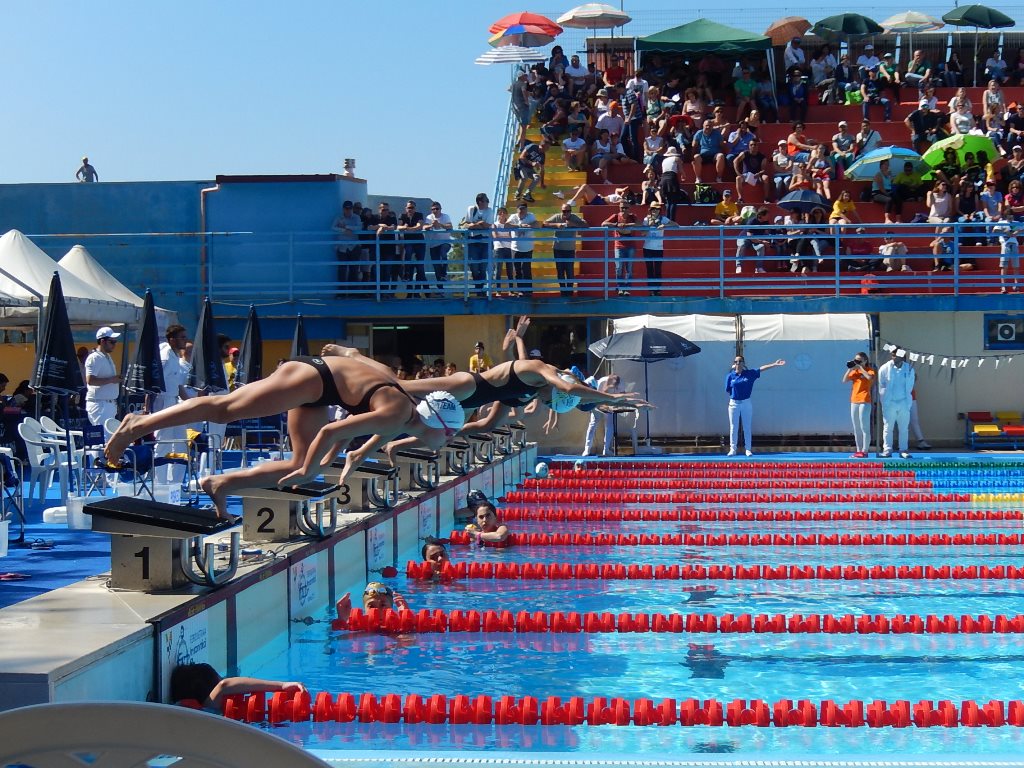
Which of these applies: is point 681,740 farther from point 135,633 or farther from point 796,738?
point 135,633

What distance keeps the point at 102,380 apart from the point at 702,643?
19.8ft

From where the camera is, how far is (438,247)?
18516mm

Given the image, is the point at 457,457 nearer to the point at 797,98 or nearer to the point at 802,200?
the point at 802,200

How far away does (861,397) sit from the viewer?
16.2 metres

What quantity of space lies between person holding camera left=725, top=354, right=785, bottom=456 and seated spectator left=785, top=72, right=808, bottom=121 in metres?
7.04

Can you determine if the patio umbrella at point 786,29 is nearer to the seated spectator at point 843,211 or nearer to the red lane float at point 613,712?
the seated spectator at point 843,211

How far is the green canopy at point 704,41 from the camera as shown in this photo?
22984 mm

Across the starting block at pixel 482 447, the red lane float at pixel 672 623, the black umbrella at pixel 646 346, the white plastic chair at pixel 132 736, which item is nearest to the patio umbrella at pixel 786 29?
the black umbrella at pixel 646 346

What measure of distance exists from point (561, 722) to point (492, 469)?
8.56 m

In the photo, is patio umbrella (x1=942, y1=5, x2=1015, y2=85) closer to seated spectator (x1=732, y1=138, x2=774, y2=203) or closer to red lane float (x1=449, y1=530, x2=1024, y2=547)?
seated spectator (x1=732, y1=138, x2=774, y2=203)

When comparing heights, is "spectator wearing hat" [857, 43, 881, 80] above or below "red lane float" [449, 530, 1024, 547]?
above

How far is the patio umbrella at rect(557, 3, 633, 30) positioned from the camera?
80.0 feet


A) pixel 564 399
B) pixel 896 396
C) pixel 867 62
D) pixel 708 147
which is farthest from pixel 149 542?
Result: pixel 867 62

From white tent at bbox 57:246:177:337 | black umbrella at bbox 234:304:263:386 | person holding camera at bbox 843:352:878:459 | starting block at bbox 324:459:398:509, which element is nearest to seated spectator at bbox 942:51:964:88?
person holding camera at bbox 843:352:878:459
